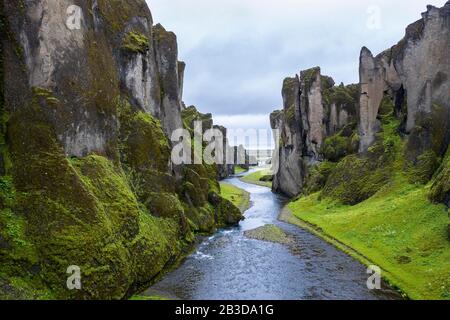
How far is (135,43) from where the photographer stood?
48.3 m

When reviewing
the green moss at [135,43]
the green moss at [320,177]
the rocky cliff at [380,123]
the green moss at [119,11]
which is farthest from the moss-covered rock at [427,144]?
the green moss at [119,11]

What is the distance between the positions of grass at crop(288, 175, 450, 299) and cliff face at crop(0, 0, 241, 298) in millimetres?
19055

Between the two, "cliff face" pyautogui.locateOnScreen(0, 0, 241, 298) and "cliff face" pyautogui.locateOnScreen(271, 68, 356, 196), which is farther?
"cliff face" pyautogui.locateOnScreen(271, 68, 356, 196)

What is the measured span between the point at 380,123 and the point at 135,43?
140 feet

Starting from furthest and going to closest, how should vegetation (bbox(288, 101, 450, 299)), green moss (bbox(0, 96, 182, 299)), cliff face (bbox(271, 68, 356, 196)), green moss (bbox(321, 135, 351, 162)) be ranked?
1. cliff face (bbox(271, 68, 356, 196))
2. green moss (bbox(321, 135, 351, 162))
3. vegetation (bbox(288, 101, 450, 299))
4. green moss (bbox(0, 96, 182, 299))

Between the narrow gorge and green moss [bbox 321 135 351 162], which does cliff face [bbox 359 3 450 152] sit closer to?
the narrow gorge

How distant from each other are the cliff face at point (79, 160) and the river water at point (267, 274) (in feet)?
9.79

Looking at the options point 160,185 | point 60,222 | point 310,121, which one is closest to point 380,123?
point 310,121

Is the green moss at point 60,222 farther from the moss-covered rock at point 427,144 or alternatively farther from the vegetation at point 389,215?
the moss-covered rock at point 427,144

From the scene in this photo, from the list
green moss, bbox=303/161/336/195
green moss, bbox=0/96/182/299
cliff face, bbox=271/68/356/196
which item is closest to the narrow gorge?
green moss, bbox=0/96/182/299

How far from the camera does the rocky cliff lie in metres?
55.7

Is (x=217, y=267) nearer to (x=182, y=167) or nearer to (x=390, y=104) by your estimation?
(x=182, y=167)

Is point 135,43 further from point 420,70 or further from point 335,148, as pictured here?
point 335,148

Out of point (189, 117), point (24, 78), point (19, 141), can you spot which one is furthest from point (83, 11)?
point (189, 117)
